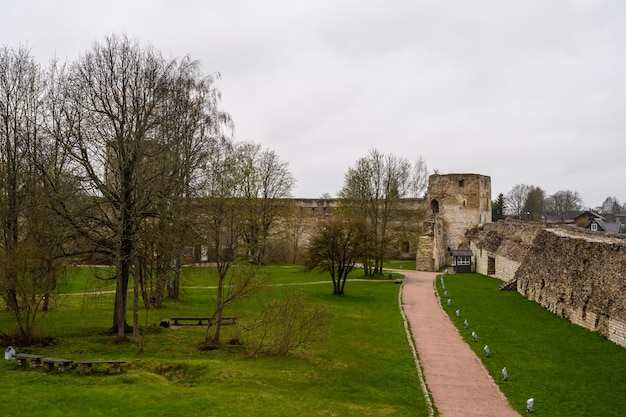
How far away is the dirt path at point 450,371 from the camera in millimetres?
12258

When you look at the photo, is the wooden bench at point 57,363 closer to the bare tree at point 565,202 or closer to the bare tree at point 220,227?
the bare tree at point 220,227

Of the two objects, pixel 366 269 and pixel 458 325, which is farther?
pixel 366 269

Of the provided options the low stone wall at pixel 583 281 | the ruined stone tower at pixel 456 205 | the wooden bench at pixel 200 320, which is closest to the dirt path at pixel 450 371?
the low stone wall at pixel 583 281

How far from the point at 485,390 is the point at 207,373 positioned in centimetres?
679

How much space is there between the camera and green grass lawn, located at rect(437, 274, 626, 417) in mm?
12594

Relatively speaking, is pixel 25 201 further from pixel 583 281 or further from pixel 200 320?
pixel 583 281

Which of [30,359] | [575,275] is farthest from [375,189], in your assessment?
[30,359]

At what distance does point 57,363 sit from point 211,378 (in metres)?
3.64

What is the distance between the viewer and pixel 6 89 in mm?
18703

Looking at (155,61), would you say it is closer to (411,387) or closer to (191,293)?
(411,387)

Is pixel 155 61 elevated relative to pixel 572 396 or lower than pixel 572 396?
elevated

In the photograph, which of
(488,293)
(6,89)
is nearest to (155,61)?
(6,89)

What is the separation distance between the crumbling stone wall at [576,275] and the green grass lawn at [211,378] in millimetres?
6622

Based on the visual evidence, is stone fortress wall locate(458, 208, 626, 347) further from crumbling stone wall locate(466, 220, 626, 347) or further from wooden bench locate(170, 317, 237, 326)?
wooden bench locate(170, 317, 237, 326)
